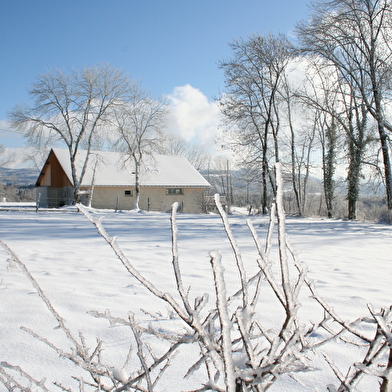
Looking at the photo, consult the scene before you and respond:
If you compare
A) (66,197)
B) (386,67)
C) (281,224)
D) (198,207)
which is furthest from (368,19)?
(66,197)

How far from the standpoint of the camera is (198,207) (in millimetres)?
28703

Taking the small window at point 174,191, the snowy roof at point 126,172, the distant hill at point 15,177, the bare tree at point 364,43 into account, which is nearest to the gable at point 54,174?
the snowy roof at point 126,172

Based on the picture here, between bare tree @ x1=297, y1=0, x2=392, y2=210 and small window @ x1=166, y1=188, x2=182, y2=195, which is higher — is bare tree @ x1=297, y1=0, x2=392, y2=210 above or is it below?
above

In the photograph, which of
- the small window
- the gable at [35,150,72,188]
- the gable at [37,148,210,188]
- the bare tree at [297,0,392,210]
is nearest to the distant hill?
the gable at [35,150,72,188]

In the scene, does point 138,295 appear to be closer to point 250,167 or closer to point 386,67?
point 386,67

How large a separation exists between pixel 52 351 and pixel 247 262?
3.35 metres

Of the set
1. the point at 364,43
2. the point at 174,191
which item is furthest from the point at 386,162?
the point at 174,191

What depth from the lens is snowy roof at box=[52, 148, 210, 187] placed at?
27.3 metres

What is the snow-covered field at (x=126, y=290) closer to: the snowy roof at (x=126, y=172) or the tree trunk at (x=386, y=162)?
the tree trunk at (x=386, y=162)

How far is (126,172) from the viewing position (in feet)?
95.7

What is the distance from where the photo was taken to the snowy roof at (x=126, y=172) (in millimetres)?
27344

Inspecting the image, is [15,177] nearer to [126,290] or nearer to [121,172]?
[121,172]

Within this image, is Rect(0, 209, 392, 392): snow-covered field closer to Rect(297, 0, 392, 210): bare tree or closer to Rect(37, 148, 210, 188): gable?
Rect(297, 0, 392, 210): bare tree

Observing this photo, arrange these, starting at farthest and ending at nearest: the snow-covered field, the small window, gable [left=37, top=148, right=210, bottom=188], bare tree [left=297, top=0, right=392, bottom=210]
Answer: the small window → gable [left=37, top=148, right=210, bottom=188] → bare tree [left=297, top=0, right=392, bottom=210] → the snow-covered field
